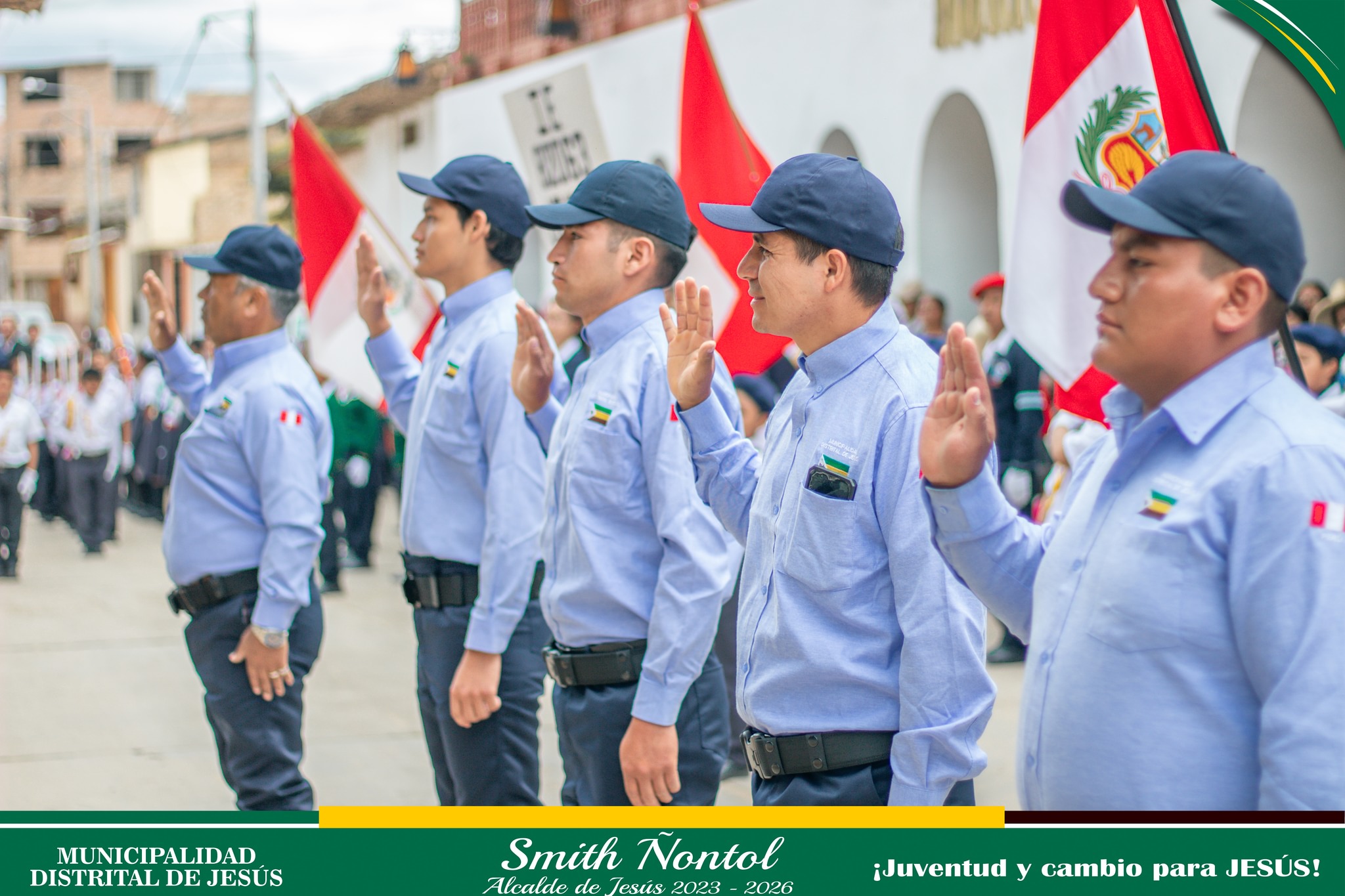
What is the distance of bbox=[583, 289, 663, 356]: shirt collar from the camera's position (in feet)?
10.9

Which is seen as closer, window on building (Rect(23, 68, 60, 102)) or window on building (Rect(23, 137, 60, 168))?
window on building (Rect(23, 68, 60, 102))

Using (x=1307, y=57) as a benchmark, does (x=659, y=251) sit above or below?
below

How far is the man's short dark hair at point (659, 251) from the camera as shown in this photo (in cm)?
336

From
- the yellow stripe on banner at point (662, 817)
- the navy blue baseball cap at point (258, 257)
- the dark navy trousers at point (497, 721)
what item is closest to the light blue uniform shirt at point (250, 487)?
the navy blue baseball cap at point (258, 257)

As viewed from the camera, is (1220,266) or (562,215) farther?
(562,215)

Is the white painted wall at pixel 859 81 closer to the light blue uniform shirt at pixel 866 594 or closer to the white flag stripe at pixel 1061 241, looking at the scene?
the white flag stripe at pixel 1061 241

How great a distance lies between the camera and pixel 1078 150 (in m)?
3.26

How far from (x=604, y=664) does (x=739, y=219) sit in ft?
3.71

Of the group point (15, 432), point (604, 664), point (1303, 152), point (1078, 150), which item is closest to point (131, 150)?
point (15, 432)

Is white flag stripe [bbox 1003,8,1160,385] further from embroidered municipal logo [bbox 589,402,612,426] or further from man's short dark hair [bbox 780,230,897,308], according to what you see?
embroidered municipal logo [bbox 589,402,612,426]

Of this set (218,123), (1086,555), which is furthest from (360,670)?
(218,123)

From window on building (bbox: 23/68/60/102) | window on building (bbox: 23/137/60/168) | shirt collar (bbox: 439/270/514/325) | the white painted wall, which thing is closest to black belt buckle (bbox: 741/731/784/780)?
shirt collar (bbox: 439/270/514/325)

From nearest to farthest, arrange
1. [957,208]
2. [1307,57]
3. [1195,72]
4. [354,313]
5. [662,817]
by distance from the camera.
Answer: [662,817]
[1195,72]
[1307,57]
[354,313]
[957,208]

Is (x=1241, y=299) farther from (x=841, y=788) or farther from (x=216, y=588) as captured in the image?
(x=216, y=588)
